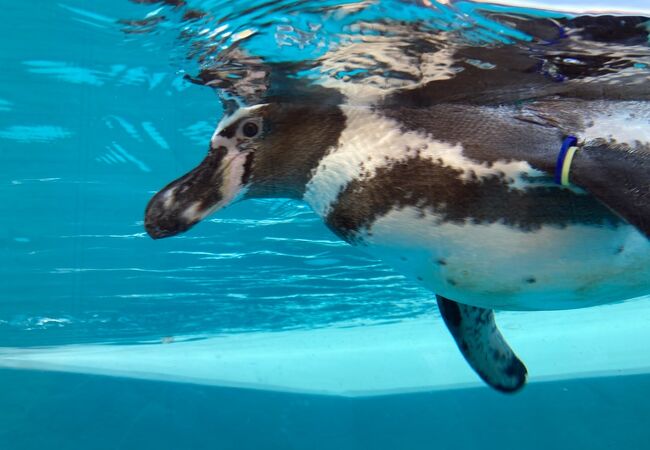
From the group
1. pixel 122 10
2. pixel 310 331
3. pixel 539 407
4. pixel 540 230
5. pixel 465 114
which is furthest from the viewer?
pixel 310 331

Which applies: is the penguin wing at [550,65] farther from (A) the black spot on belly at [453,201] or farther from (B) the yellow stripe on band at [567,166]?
(B) the yellow stripe on band at [567,166]

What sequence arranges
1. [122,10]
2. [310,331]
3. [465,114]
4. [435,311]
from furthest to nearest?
[310,331] < [435,311] < [122,10] < [465,114]

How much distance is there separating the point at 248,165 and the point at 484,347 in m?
1.83

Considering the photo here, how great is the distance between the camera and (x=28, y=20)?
490 cm

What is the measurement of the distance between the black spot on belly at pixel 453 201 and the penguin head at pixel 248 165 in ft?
1.27

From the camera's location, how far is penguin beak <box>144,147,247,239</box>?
3.39m

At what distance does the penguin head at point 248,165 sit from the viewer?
341 centimetres

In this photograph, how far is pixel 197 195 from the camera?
3438 mm

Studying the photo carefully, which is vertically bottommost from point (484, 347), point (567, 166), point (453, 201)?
point (484, 347)

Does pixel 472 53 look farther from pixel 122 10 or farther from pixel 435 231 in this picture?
pixel 122 10

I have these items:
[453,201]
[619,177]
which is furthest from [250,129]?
[619,177]

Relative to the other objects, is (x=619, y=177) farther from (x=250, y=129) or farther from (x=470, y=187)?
(x=250, y=129)

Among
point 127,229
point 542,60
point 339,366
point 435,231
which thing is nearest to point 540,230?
point 435,231

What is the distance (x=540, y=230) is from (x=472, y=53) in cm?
183
